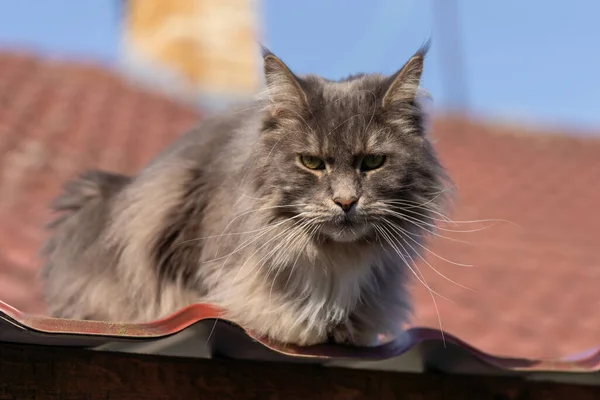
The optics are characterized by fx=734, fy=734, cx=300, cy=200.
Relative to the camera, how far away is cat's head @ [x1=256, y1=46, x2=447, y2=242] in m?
1.96

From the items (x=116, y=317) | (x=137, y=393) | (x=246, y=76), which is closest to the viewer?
(x=137, y=393)

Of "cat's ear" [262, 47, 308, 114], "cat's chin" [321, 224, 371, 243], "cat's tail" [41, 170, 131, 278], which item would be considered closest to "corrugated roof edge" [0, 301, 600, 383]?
"cat's chin" [321, 224, 371, 243]

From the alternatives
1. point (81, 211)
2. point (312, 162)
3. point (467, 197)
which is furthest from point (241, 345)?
point (467, 197)

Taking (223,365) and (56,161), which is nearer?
(223,365)

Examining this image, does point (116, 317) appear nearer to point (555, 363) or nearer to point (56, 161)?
point (555, 363)

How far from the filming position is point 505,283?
4.98 metres

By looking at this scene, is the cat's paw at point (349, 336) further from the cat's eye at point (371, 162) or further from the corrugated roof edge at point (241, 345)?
the cat's eye at point (371, 162)

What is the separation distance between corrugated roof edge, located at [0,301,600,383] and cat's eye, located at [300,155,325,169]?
481 mm

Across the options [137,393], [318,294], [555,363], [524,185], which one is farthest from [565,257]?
[137,393]

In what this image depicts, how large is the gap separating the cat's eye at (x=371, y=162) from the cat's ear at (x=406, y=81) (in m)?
0.18

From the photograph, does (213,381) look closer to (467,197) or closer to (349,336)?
(349,336)

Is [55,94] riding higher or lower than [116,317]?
higher

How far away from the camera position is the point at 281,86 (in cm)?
214

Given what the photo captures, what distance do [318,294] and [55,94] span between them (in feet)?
16.1
